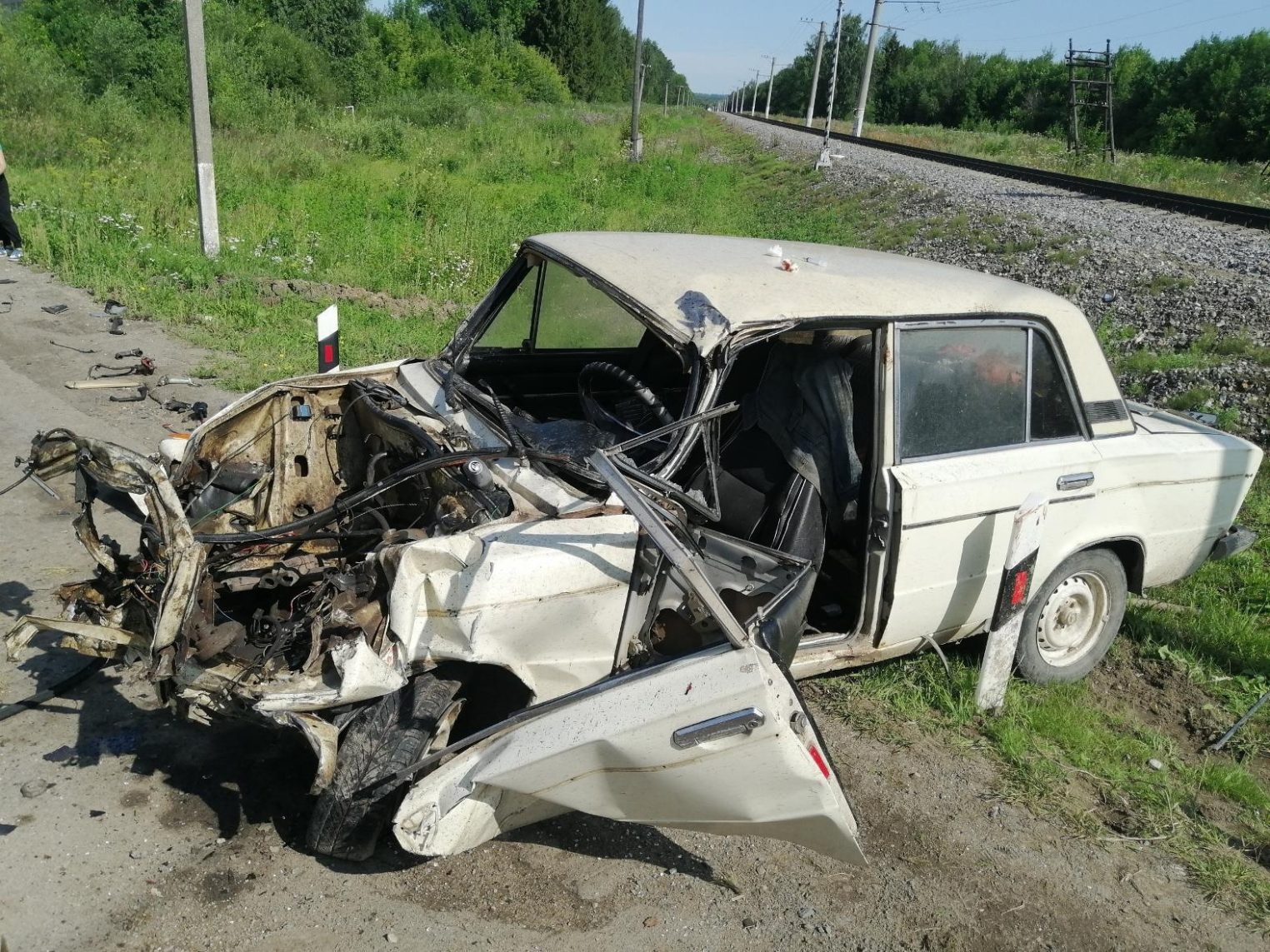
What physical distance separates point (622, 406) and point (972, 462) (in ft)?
4.68

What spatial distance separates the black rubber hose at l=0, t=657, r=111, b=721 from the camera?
371 cm

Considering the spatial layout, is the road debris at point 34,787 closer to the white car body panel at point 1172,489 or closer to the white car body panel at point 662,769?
the white car body panel at point 662,769

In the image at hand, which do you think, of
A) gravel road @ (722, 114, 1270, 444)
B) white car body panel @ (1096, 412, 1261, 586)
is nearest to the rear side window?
white car body panel @ (1096, 412, 1261, 586)

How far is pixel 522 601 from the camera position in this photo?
9.58 feet

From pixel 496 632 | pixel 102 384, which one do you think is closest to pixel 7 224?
pixel 102 384

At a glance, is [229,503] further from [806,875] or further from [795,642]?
[806,875]

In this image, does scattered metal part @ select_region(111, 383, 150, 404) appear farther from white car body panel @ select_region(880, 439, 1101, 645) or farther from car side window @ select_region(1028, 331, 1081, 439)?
car side window @ select_region(1028, 331, 1081, 439)

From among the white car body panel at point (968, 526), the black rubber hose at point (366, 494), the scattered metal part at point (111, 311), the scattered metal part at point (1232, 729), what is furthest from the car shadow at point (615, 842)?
the scattered metal part at point (111, 311)

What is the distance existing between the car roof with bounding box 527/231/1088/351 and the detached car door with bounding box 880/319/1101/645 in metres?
0.14

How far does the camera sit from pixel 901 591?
12.4 ft

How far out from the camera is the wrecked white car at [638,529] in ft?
9.16

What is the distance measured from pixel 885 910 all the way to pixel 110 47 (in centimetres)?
2604

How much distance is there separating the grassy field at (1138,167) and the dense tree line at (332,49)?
749 inches

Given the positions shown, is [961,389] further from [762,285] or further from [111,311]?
[111,311]
